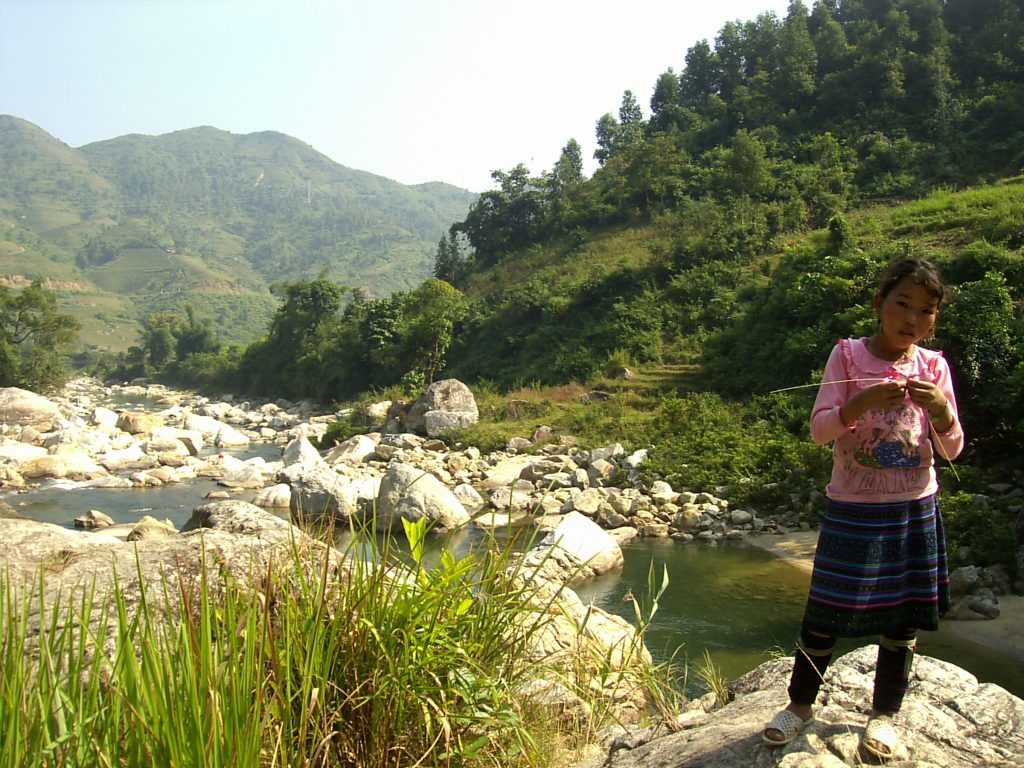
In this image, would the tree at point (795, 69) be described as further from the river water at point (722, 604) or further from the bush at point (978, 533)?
the bush at point (978, 533)

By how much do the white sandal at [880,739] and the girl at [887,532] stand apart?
7 centimetres

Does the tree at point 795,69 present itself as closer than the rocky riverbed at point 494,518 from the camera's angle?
No

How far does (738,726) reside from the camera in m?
2.44

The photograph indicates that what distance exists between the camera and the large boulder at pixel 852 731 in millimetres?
2123

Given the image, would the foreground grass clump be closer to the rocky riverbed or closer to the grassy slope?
the rocky riverbed

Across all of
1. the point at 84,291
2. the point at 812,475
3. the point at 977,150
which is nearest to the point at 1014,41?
the point at 977,150

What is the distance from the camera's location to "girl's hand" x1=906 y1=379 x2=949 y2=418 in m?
2.12

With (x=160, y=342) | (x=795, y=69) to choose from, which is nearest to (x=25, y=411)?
(x=160, y=342)

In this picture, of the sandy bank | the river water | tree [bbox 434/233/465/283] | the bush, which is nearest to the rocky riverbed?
the sandy bank

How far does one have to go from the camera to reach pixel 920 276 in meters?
2.22

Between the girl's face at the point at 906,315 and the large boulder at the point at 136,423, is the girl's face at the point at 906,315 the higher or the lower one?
the higher one

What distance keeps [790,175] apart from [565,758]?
30862 mm

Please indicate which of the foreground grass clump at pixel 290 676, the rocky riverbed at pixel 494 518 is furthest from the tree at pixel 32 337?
the foreground grass clump at pixel 290 676

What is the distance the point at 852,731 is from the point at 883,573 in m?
0.47
